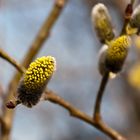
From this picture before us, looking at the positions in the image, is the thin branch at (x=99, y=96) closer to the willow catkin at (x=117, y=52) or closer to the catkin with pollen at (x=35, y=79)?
the willow catkin at (x=117, y=52)

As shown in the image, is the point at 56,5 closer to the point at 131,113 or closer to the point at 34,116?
the point at 131,113

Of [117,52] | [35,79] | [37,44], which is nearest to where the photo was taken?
[35,79]

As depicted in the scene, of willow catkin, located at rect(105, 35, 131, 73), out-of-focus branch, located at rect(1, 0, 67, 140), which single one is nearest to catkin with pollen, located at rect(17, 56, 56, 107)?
willow catkin, located at rect(105, 35, 131, 73)

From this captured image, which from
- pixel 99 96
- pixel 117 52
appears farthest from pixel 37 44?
pixel 117 52

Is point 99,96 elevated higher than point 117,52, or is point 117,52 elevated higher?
point 117,52

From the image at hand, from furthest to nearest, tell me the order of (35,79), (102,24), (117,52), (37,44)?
(37,44), (102,24), (117,52), (35,79)

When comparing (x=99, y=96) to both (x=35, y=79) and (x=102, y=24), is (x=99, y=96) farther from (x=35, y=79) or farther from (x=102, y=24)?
(x=35, y=79)

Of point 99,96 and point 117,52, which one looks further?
point 99,96
